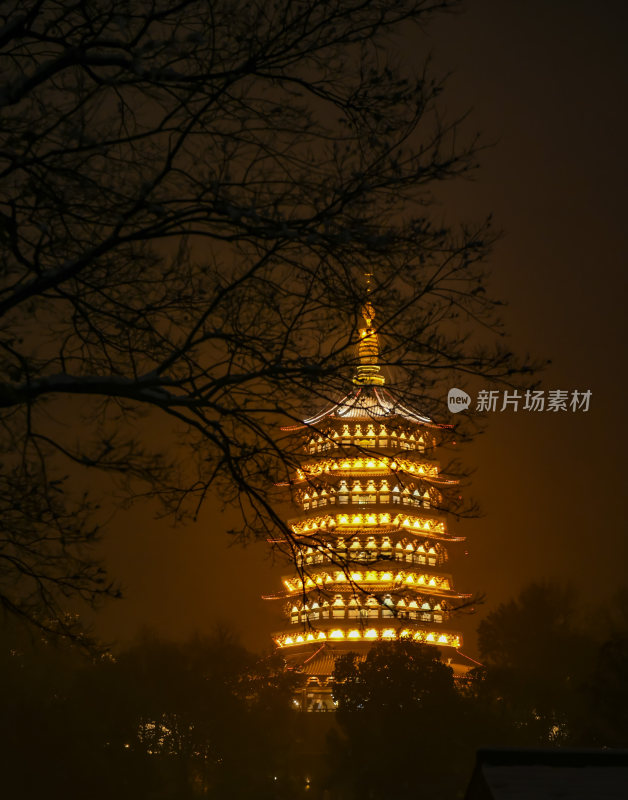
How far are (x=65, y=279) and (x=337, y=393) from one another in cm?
160

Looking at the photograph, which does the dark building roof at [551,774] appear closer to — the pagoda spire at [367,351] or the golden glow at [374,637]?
the pagoda spire at [367,351]

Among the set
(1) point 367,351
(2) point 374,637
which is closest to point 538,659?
(2) point 374,637

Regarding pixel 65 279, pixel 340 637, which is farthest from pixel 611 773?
pixel 340 637

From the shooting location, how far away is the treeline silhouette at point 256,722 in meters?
35.2

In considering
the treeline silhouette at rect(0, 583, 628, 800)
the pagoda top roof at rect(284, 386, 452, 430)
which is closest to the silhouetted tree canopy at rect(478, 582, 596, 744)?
the treeline silhouette at rect(0, 583, 628, 800)

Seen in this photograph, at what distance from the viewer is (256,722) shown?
39312 mm

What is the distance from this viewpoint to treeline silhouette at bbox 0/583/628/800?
35.2 m

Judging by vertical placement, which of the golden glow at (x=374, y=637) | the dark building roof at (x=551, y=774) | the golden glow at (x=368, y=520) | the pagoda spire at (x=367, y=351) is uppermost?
the golden glow at (x=368, y=520)

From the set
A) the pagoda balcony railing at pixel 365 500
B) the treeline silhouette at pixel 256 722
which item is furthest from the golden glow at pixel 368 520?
the treeline silhouette at pixel 256 722

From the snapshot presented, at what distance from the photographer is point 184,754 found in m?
38.0

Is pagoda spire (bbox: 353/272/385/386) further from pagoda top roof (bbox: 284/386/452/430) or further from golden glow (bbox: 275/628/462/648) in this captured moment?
golden glow (bbox: 275/628/462/648)

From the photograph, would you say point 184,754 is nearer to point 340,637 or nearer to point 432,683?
point 432,683

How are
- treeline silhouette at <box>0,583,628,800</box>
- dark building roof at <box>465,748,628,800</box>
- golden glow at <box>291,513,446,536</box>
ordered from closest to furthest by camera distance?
dark building roof at <box>465,748,628,800</box>
treeline silhouette at <box>0,583,628,800</box>
golden glow at <box>291,513,446,536</box>

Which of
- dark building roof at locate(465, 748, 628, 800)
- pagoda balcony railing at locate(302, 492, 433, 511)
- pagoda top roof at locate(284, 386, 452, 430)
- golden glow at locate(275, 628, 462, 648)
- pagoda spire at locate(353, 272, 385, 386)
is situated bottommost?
dark building roof at locate(465, 748, 628, 800)
